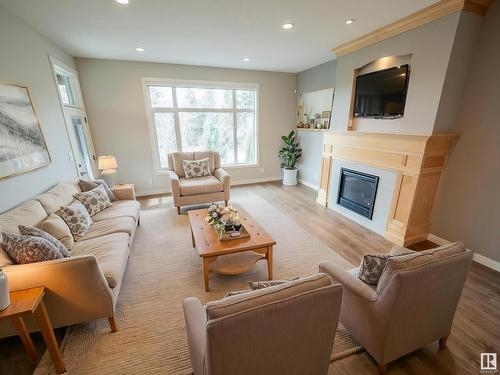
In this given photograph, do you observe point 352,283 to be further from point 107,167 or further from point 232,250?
point 107,167

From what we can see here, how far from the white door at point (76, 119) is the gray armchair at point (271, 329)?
3.80 m

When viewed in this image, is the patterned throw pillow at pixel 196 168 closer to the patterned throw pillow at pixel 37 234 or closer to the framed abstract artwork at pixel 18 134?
the framed abstract artwork at pixel 18 134

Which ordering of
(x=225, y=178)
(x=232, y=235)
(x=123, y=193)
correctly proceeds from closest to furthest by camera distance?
(x=232, y=235) → (x=123, y=193) → (x=225, y=178)

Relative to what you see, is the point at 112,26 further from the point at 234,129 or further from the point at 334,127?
the point at 334,127

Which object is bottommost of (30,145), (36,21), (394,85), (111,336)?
(111,336)

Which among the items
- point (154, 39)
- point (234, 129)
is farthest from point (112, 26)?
point (234, 129)

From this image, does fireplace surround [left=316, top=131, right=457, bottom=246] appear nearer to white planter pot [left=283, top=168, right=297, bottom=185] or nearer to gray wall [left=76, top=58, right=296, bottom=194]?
white planter pot [left=283, top=168, right=297, bottom=185]

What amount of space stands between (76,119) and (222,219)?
10.9 ft

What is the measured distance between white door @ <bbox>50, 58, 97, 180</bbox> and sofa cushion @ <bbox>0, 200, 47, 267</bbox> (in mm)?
1693

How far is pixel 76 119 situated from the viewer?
374cm

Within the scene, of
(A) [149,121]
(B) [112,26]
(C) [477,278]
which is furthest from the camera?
(A) [149,121]

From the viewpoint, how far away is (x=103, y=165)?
3699mm

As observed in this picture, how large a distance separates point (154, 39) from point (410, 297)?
3984 mm

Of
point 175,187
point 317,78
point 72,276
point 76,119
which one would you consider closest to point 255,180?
point 175,187
